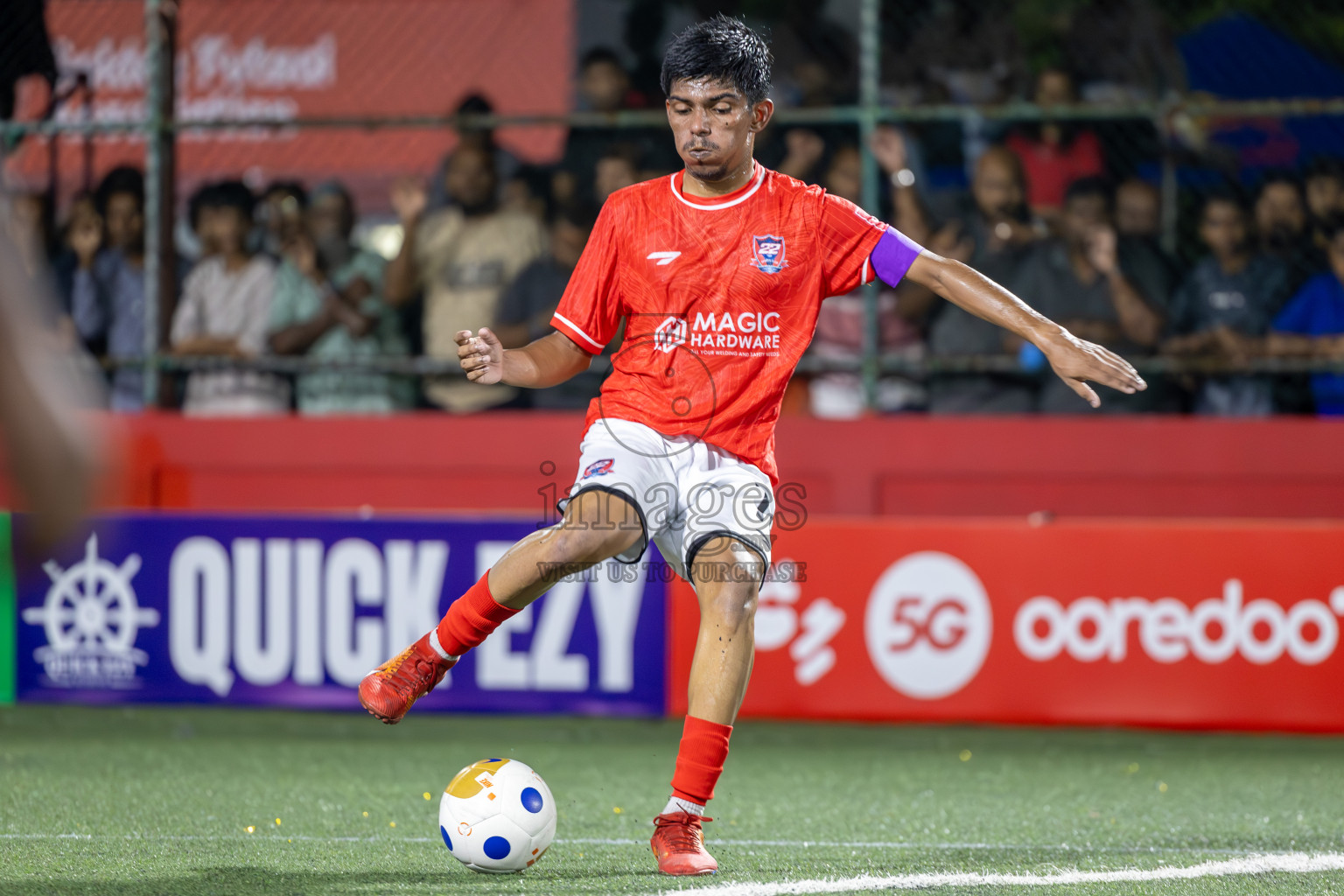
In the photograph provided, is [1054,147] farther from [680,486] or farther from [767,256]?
[680,486]

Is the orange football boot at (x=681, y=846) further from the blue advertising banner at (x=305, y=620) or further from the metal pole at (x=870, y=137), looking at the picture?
the metal pole at (x=870, y=137)

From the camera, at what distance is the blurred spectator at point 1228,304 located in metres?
7.43

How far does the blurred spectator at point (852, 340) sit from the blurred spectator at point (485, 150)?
63.5 inches

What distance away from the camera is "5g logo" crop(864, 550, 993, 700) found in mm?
6898

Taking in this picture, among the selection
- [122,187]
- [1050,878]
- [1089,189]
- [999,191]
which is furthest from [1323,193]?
[122,187]

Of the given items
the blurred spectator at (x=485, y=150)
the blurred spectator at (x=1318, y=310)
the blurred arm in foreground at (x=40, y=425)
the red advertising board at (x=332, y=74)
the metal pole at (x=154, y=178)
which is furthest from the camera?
the red advertising board at (x=332, y=74)

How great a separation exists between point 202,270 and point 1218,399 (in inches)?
195

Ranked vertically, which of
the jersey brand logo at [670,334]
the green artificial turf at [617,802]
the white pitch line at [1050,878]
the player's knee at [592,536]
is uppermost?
the jersey brand logo at [670,334]

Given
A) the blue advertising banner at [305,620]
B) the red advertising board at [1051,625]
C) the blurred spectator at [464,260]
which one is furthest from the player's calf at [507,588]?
the blurred spectator at [464,260]

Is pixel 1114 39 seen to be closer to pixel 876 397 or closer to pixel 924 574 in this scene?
pixel 876 397

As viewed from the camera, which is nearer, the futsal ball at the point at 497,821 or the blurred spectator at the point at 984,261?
the futsal ball at the point at 497,821

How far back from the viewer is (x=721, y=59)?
420 cm

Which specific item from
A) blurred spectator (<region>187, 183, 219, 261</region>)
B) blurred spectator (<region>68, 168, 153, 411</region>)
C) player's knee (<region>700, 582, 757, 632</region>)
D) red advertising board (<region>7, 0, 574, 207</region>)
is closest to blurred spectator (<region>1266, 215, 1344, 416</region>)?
player's knee (<region>700, 582, 757, 632</region>)

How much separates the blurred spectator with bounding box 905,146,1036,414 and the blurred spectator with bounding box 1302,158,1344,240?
124cm
